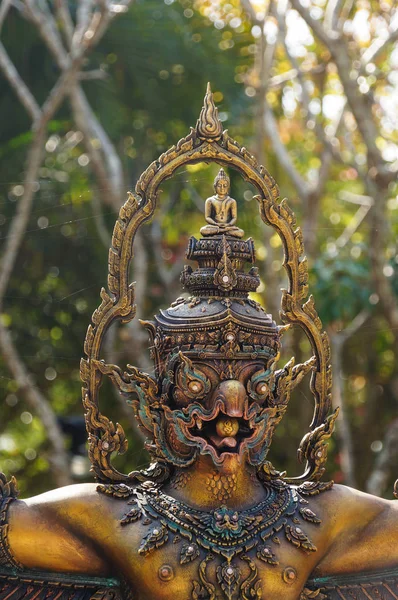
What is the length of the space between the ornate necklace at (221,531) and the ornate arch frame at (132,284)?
0.51 ft

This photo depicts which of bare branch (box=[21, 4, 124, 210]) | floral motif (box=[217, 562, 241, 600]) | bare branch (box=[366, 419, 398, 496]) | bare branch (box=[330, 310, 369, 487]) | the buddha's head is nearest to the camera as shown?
floral motif (box=[217, 562, 241, 600])

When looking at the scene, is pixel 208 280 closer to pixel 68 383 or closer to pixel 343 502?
pixel 343 502

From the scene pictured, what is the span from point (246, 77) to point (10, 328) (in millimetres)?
3450

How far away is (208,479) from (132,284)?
702mm

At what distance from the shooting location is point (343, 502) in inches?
141

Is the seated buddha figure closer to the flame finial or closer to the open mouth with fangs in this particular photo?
the flame finial

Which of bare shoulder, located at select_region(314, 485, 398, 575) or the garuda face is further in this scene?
bare shoulder, located at select_region(314, 485, 398, 575)

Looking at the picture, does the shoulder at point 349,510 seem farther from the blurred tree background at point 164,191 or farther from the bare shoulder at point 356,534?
the blurred tree background at point 164,191

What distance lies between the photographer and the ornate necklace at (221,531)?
3336 mm

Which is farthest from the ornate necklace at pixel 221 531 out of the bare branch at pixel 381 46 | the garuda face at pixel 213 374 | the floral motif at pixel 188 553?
the bare branch at pixel 381 46

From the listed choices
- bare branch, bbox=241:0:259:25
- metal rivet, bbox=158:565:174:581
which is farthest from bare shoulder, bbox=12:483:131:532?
bare branch, bbox=241:0:259:25

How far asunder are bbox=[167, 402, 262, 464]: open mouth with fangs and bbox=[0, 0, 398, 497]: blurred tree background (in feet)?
15.4

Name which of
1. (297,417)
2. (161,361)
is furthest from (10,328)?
(161,361)

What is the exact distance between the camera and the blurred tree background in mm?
8266
